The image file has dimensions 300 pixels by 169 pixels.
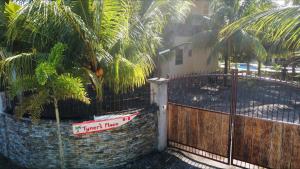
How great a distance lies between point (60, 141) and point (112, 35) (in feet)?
8.66

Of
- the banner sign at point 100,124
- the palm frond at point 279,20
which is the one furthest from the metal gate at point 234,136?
the palm frond at point 279,20

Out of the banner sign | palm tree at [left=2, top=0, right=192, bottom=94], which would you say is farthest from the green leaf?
the banner sign

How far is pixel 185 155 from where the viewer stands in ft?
24.4

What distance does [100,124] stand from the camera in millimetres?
6383

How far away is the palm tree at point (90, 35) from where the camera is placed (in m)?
5.46

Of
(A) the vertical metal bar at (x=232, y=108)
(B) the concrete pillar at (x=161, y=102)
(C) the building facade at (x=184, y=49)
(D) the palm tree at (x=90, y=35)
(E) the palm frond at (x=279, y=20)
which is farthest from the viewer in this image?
(C) the building facade at (x=184, y=49)

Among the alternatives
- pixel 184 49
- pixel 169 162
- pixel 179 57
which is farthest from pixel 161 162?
pixel 184 49

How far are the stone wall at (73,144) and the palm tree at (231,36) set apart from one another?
366 inches

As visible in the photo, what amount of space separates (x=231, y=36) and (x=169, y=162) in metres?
9.79

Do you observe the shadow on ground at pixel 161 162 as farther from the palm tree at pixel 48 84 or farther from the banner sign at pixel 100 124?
the palm tree at pixel 48 84

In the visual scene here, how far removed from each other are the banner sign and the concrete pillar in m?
1.02

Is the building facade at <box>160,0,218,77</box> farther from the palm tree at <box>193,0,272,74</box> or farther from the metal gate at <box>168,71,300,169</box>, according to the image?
the metal gate at <box>168,71,300,169</box>

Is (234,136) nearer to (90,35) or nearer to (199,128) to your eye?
(199,128)

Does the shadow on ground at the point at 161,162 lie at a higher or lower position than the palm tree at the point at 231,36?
lower
